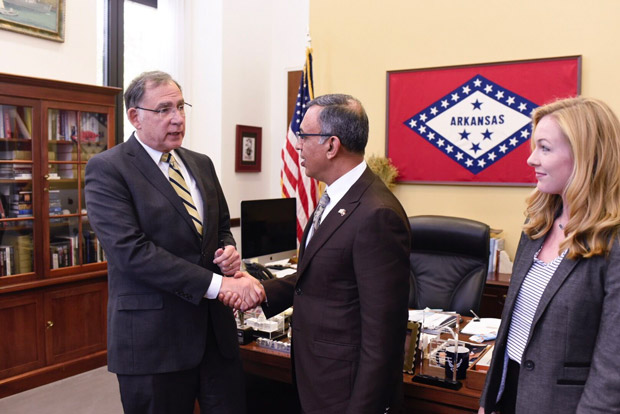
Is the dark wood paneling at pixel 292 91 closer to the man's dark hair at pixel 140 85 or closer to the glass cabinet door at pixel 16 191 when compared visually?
the glass cabinet door at pixel 16 191

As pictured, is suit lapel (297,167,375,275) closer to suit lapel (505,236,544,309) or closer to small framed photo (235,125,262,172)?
suit lapel (505,236,544,309)

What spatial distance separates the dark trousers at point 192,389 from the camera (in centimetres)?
197

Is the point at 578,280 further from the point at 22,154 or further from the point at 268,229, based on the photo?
the point at 22,154

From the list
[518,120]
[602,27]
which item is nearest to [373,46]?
[518,120]

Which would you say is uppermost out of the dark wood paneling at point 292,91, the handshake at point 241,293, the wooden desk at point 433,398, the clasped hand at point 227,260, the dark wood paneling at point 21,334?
the dark wood paneling at point 292,91

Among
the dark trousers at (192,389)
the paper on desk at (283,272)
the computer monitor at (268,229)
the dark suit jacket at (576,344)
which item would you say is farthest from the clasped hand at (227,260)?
the paper on desk at (283,272)

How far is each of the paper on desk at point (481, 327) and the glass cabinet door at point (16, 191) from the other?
9.80ft

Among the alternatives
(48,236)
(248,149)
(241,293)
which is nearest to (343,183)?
(241,293)

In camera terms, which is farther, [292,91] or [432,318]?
[292,91]

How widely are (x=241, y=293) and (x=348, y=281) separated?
53cm

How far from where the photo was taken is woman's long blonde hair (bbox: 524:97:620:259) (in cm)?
143

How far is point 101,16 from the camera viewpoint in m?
4.97

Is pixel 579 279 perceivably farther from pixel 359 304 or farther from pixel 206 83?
pixel 206 83

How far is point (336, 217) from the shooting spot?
1754 millimetres
